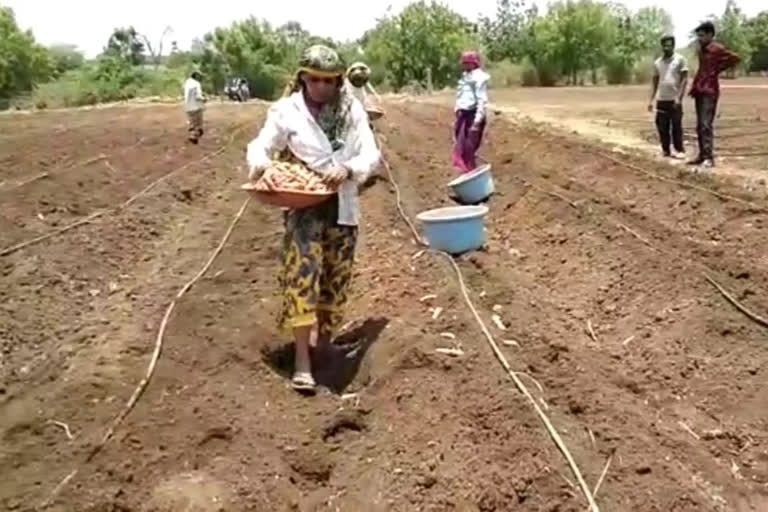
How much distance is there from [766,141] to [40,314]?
11269 millimetres

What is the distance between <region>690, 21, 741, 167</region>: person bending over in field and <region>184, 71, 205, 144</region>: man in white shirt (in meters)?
Answer: 8.30

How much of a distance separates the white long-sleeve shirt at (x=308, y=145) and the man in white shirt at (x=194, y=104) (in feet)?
39.1

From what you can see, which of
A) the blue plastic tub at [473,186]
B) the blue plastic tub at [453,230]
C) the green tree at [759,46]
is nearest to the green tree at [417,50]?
the green tree at [759,46]

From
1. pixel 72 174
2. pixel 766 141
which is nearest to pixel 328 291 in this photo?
pixel 72 174

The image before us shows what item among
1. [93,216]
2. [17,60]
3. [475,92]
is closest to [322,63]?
[93,216]

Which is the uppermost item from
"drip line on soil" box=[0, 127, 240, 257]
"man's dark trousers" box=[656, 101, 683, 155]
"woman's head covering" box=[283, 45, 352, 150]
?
"woman's head covering" box=[283, 45, 352, 150]

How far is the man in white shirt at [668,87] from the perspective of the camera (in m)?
12.1

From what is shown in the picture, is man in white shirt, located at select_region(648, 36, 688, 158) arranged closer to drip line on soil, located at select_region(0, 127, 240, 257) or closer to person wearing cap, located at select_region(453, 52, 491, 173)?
person wearing cap, located at select_region(453, 52, 491, 173)

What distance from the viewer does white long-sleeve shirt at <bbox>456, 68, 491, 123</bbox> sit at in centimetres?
1096

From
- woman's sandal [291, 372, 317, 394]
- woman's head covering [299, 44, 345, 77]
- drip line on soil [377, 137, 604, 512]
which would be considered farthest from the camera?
woman's sandal [291, 372, 317, 394]

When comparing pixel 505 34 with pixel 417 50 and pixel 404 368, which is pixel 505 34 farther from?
pixel 404 368

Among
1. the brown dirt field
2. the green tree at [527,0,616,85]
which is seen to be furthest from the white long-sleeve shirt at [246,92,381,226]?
the green tree at [527,0,616,85]

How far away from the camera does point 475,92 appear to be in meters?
11.1

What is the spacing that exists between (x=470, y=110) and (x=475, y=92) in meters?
0.24
